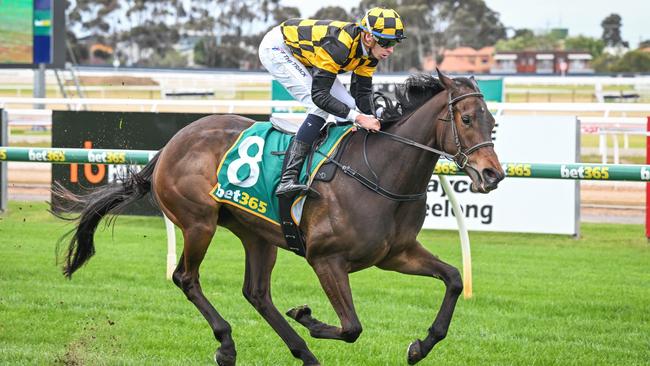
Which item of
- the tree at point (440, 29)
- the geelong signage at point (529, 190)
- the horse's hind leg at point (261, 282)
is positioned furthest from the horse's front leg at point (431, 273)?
the tree at point (440, 29)

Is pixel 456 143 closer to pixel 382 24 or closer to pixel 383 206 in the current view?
pixel 383 206

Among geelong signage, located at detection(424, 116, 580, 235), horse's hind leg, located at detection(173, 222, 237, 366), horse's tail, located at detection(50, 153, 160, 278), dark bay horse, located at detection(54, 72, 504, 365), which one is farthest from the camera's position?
geelong signage, located at detection(424, 116, 580, 235)

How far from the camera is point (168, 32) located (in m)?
58.8

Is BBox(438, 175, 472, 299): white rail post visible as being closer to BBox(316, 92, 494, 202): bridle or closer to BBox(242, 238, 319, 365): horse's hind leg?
BBox(242, 238, 319, 365): horse's hind leg

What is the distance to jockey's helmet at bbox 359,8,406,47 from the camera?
4.71 metres

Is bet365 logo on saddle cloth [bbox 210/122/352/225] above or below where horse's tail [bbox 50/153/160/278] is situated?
above

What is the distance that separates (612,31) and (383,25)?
60.3 metres

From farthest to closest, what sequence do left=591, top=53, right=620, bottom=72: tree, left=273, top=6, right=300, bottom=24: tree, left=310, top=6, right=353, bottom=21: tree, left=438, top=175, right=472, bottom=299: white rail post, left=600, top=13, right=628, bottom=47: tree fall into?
left=600, top=13, right=628, bottom=47: tree → left=310, top=6, right=353, bottom=21: tree → left=273, top=6, right=300, bottom=24: tree → left=591, top=53, right=620, bottom=72: tree → left=438, top=175, right=472, bottom=299: white rail post

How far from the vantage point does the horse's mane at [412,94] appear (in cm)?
486

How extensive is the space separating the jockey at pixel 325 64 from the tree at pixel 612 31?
193 feet

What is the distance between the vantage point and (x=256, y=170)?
5.14 meters


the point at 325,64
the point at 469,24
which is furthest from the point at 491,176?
the point at 469,24

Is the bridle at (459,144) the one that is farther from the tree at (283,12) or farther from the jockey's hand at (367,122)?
the tree at (283,12)

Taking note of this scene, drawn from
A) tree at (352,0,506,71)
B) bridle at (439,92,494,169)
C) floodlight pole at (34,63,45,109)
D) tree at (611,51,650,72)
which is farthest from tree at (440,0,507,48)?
bridle at (439,92,494,169)
